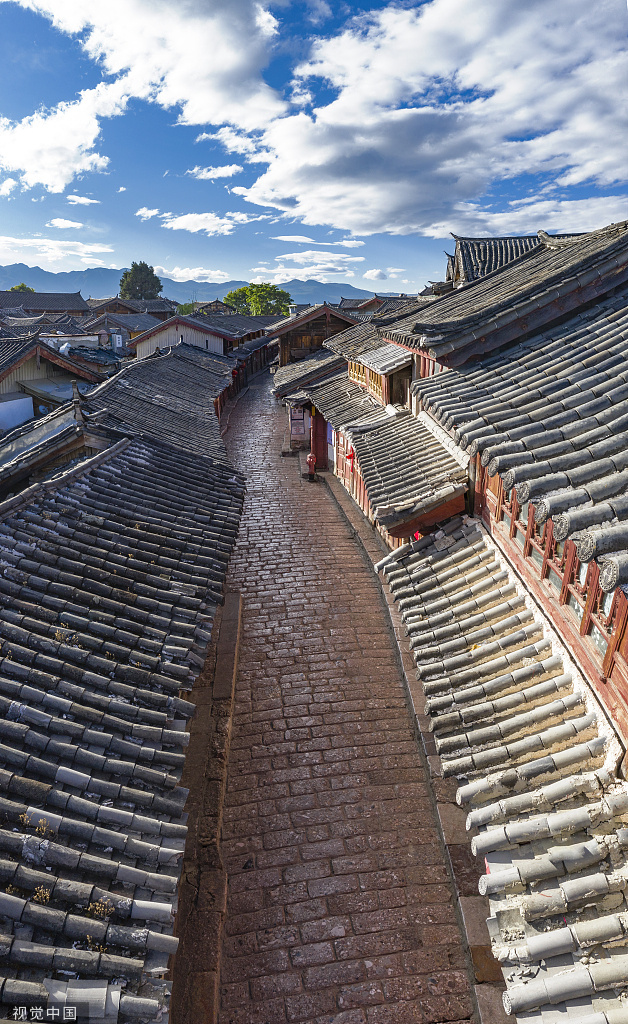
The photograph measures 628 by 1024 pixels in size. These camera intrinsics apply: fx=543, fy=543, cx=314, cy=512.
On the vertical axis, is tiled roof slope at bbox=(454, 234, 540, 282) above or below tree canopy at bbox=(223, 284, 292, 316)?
below

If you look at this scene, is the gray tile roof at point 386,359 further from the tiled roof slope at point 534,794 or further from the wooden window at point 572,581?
the tiled roof slope at point 534,794

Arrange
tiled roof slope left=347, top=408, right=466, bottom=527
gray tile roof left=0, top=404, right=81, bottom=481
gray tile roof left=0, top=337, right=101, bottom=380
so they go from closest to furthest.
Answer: tiled roof slope left=347, top=408, right=466, bottom=527 < gray tile roof left=0, top=404, right=81, bottom=481 < gray tile roof left=0, top=337, right=101, bottom=380

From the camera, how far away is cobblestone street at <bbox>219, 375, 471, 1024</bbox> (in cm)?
625

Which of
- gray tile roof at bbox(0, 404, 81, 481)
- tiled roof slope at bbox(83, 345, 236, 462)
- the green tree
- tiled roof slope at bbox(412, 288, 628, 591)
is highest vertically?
the green tree

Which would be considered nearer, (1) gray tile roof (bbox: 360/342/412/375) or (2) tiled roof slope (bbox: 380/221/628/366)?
(2) tiled roof slope (bbox: 380/221/628/366)

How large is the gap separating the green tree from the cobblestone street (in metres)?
89.5

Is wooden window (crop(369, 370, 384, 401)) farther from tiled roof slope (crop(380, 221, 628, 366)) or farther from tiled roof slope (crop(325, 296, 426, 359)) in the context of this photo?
tiled roof slope (crop(380, 221, 628, 366))

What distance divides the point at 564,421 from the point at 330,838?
6563 mm

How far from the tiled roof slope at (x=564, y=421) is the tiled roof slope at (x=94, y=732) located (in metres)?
4.16

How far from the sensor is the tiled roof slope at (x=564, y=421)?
4133 mm

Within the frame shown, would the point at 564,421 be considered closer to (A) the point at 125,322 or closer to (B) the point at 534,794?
(B) the point at 534,794

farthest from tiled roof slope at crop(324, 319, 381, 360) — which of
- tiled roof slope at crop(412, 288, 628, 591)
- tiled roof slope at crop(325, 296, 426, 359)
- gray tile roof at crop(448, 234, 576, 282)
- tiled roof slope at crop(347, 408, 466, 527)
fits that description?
tiled roof slope at crop(412, 288, 628, 591)

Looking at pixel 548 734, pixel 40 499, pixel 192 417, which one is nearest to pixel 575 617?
pixel 548 734

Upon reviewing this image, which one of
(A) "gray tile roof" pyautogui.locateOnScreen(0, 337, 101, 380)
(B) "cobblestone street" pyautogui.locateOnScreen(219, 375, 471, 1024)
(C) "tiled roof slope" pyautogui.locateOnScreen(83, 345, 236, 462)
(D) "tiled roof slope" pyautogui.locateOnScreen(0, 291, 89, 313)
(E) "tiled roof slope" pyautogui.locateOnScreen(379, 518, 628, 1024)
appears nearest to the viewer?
(E) "tiled roof slope" pyautogui.locateOnScreen(379, 518, 628, 1024)
